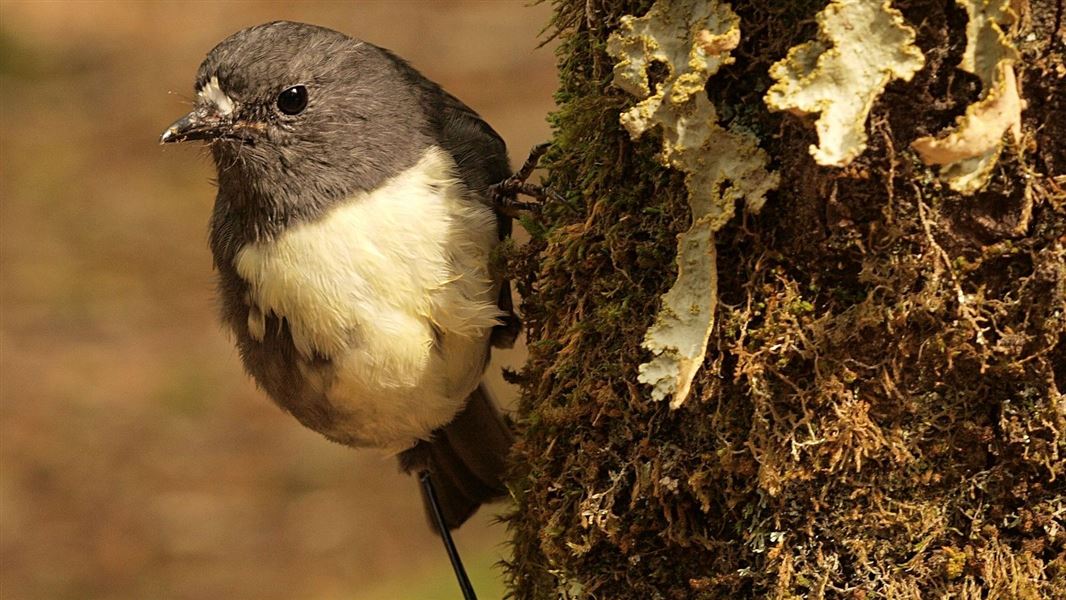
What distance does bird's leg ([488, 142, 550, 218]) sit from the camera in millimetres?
2859

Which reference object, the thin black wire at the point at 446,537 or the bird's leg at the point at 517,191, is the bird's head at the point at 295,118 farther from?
the thin black wire at the point at 446,537

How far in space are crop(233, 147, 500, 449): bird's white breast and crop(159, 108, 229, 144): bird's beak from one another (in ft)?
1.12

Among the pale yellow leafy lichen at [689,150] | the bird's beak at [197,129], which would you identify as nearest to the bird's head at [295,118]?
the bird's beak at [197,129]

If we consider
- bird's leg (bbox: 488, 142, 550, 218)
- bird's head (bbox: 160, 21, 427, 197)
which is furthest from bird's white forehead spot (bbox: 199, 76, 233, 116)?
bird's leg (bbox: 488, 142, 550, 218)

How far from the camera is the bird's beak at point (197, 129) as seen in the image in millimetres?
3148

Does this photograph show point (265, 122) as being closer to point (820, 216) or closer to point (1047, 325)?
point (820, 216)

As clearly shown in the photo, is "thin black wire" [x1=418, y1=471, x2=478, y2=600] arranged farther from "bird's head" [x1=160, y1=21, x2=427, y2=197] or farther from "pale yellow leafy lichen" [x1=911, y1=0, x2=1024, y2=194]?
"pale yellow leafy lichen" [x1=911, y1=0, x2=1024, y2=194]

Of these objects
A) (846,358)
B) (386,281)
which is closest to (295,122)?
(386,281)

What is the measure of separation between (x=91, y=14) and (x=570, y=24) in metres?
9.28

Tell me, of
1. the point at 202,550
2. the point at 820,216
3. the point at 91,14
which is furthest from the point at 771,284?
the point at 91,14

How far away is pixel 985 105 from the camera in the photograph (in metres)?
1.82

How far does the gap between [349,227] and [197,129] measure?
57cm

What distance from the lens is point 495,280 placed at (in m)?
3.07

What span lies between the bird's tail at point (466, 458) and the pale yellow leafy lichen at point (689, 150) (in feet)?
5.15
